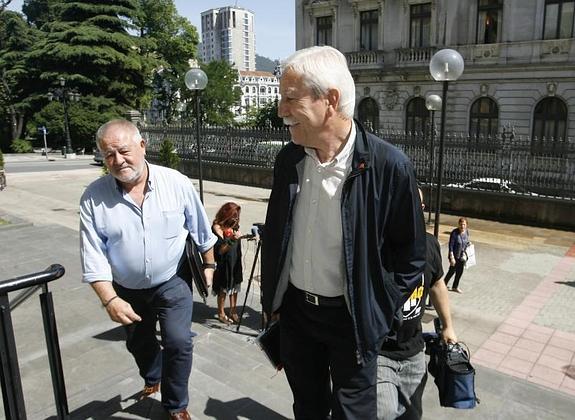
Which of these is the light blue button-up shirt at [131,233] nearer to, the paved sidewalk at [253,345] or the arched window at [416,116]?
the paved sidewalk at [253,345]

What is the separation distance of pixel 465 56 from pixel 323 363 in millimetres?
26561

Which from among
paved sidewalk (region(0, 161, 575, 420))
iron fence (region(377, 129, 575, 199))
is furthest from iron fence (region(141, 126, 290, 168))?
paved sidewalk (region(0, 161, 575, 420))

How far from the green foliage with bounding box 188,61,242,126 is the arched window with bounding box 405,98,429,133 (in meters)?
35.3

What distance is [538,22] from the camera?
76.0ft

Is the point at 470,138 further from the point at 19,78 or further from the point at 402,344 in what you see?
the point at 19,78

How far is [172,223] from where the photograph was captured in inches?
124

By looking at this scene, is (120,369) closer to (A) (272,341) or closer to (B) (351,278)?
(A) (272,341)

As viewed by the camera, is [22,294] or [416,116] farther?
[416,116]

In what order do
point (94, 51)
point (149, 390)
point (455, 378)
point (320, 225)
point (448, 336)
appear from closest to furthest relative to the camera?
point (320, 225) < point (455, 378) < point (448, 336) < point (149, 390) < point (94, 51)

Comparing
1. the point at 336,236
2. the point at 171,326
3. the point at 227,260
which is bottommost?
the point at 227,260

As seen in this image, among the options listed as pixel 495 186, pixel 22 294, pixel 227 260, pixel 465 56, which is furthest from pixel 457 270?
pixel 465 56

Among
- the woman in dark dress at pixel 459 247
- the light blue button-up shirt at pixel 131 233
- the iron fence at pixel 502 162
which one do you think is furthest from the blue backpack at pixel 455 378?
the iron fence at pixel 502 162

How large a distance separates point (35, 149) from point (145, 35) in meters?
16.0

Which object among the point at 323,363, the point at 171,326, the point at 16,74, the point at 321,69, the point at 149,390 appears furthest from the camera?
the point at 16,74
